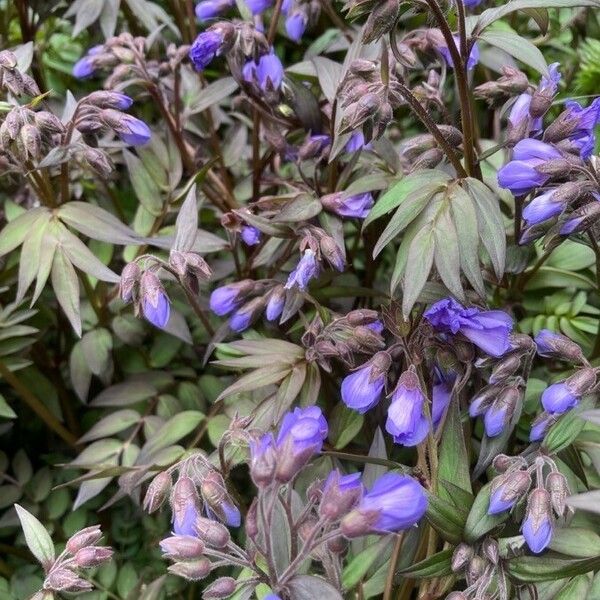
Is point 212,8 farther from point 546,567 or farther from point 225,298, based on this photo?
point 546,567

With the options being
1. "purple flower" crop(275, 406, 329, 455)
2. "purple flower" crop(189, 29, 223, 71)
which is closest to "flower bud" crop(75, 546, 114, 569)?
"purple flower" crop(275, 406, 329, 455)

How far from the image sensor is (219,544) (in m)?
0.96

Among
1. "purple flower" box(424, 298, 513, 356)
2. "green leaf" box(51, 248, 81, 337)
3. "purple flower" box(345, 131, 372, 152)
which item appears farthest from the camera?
"purple flower" box(345, 131, 372, 152)

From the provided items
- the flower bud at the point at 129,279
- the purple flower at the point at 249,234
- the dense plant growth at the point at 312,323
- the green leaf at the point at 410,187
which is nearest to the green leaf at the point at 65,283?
the dense plant growth at the point at 312,323

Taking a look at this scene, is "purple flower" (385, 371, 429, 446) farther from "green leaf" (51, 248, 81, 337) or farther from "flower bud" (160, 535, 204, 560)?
"green leaf" (51, 248, 81, 337)

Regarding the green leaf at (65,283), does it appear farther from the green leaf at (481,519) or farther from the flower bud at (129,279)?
the green leaf at (481,519)

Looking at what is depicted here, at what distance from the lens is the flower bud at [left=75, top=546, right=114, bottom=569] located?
3.53 feet

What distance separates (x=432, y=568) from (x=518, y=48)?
752mm

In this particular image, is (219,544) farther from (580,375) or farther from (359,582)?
(580,375)

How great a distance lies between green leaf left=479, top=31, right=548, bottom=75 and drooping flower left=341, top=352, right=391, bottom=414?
481 mm

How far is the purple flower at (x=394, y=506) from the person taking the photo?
2.85 ft

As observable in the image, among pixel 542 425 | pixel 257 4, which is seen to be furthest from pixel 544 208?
pixel 257 4

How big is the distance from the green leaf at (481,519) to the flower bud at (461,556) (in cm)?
2

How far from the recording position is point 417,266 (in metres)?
1.11
